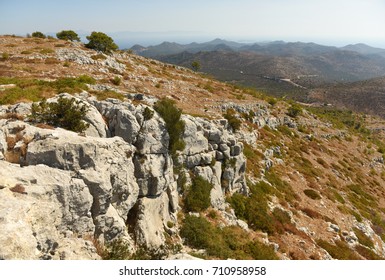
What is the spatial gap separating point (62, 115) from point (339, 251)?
2625cm

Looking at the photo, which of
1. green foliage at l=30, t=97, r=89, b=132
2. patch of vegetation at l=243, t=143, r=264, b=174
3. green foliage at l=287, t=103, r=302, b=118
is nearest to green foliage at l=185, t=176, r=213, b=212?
green foliage at l=30, t=97, r=89, b=132

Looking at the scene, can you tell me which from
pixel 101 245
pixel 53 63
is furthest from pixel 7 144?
pixel 53 63

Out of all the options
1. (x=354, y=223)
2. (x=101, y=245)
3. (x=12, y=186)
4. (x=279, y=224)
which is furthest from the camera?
(x=354, y=223)

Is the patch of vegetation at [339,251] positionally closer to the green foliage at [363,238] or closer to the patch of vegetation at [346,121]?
the green foliage at [363,238]

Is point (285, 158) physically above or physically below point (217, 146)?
below

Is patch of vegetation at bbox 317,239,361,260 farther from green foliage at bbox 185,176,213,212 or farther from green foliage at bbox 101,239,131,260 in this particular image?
green foliage at bbox 101,239,131,260

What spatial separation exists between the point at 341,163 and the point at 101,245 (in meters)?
50.4

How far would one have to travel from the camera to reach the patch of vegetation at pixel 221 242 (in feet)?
59.3

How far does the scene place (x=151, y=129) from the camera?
62.4 feet

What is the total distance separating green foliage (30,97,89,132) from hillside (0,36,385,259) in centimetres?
32

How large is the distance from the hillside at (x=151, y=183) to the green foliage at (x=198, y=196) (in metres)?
0.10

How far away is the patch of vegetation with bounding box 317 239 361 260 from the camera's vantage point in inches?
945
